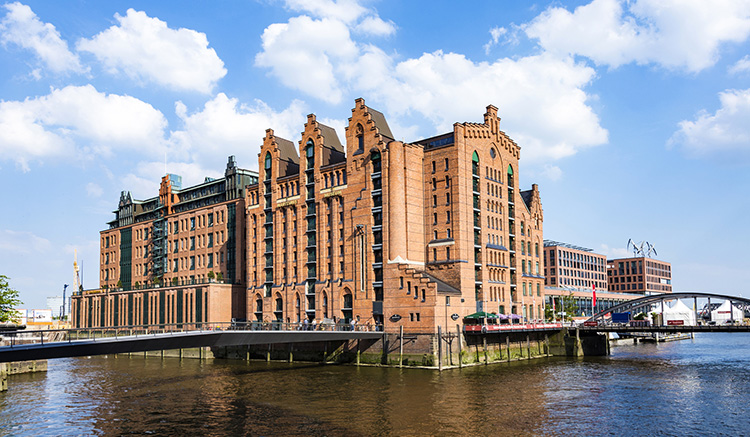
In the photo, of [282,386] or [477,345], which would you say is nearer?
[282,386]

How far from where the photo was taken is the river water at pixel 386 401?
50312mm

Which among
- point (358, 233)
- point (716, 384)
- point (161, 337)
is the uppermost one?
point (358, 233)

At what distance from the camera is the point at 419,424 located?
50.8m

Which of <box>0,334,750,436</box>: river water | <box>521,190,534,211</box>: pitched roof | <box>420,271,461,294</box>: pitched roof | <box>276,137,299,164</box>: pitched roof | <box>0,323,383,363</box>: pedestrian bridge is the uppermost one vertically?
<box>276,137,299,164</box>: pitched roof

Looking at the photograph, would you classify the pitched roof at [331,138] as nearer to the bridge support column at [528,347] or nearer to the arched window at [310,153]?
the arched window at [310,153]

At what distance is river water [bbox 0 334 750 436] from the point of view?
5031 centimetres

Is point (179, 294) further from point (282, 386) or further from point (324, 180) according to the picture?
point (282, 386)

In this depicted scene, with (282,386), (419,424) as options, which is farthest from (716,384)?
(282,386)

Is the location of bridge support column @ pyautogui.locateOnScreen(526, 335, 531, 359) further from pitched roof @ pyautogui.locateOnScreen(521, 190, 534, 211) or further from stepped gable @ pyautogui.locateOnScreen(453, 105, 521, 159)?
stepped gable @ pyautogui.locateOnScreen(453, 105, 521, 159)

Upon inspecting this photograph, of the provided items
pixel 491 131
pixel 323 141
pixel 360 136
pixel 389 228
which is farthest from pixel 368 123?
pixel 491 131

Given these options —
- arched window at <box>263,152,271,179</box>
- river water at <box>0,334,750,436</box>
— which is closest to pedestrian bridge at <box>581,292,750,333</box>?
river water at <box>0,334,750,436</box>

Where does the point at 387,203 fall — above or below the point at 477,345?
above

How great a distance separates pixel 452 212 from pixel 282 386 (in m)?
39.9

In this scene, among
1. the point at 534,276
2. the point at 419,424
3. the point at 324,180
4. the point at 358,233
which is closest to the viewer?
the point at 419,424
